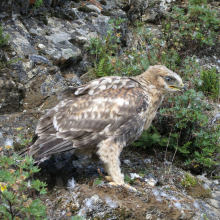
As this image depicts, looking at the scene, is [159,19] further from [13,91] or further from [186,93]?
[13,91]

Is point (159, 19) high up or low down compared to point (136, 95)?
up

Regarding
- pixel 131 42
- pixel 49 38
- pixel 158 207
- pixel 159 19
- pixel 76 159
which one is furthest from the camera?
pixel 159 19

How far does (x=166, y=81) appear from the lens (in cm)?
452

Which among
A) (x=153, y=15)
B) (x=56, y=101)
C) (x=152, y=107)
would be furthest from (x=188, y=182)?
(x=153, y=15)

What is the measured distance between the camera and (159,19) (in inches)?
324

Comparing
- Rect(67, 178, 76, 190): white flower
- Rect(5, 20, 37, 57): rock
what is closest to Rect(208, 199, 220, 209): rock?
Rect(67, 178, 76, 190): white flower

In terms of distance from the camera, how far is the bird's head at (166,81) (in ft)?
14.8

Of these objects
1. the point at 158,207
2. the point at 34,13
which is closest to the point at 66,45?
the point at 34,13

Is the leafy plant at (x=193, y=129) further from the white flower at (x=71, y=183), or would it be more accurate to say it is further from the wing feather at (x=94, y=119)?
the white flower at (x=71, y=183)

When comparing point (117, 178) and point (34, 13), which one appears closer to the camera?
point (117, 178)

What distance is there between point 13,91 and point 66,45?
1977 millimetres

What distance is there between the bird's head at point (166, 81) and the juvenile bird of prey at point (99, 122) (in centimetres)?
40

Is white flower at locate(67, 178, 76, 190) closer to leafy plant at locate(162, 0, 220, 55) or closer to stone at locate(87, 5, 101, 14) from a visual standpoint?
leafy plant at locate(162, 0, 220, 55)

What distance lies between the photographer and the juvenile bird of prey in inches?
152
